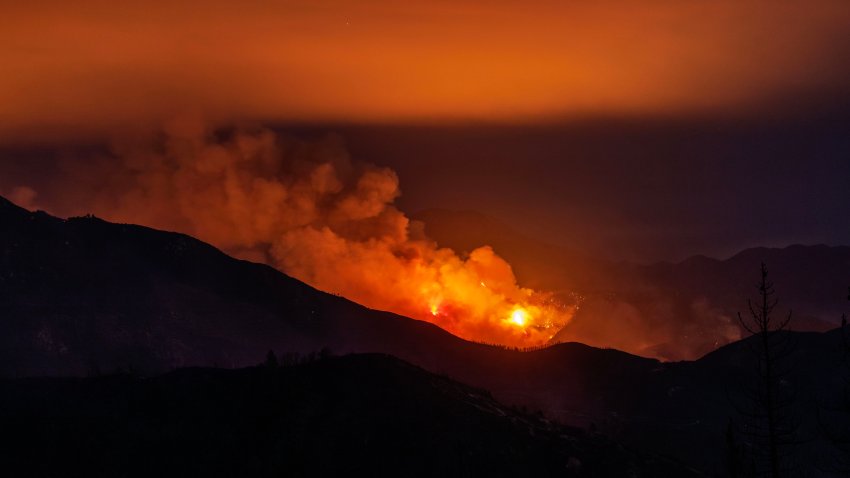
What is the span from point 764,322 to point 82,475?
515 feet

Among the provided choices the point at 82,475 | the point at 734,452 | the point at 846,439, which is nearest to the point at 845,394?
the point at 846,439

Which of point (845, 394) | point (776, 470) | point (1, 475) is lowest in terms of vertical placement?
point (776, 470)

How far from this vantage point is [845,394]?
63125mm

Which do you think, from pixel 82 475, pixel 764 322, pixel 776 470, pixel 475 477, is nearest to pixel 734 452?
pixel 776 470

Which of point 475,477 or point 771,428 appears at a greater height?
point 475,477

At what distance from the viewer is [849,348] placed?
5956 cm

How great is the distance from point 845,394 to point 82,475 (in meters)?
157

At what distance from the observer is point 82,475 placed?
655ft

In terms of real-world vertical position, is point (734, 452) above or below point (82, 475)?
below

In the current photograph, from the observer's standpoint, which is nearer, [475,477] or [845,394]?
[845,394]

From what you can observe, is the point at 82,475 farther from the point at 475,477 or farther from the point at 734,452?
the point at 734,452

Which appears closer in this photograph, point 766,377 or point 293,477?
point 766,377

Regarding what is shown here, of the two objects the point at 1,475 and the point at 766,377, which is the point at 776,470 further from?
the point at 1,475

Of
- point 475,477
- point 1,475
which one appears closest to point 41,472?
point 1,475
